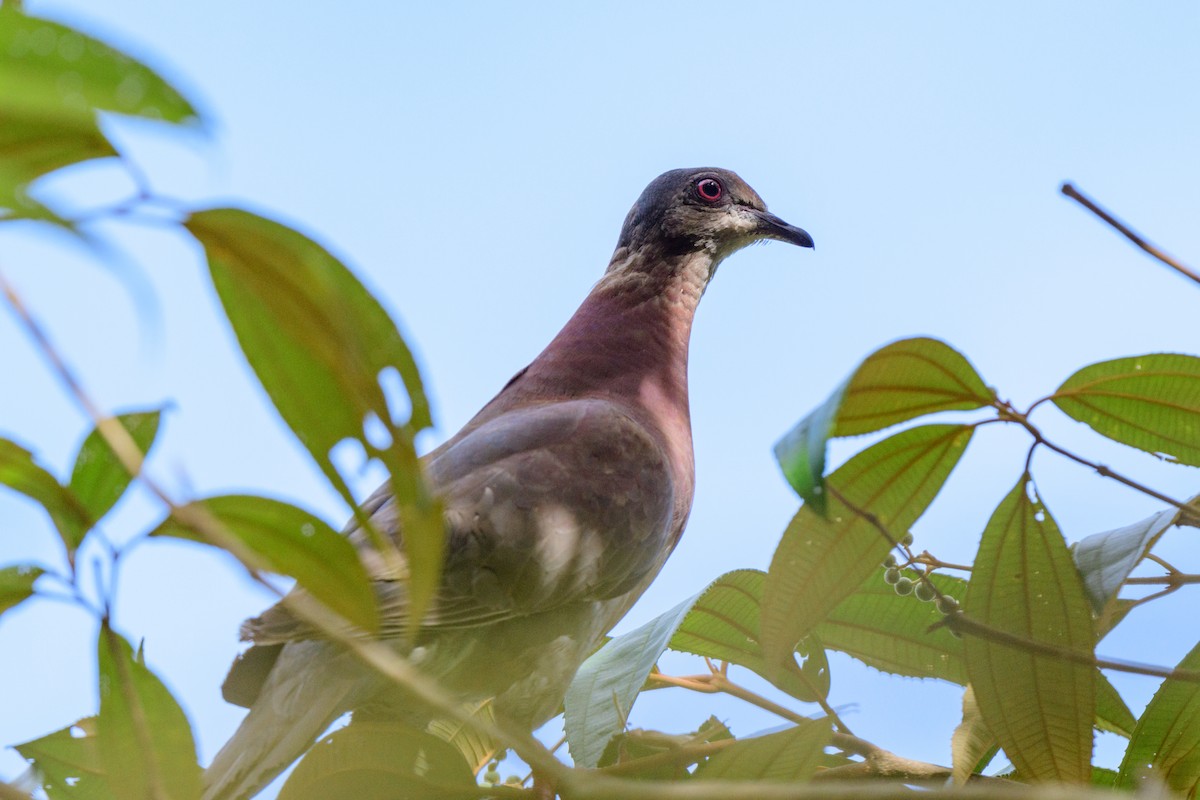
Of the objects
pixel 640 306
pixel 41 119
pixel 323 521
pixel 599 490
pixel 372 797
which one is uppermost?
pixel 640 306

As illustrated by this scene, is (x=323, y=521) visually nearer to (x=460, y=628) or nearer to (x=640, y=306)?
(x=460, y=628)

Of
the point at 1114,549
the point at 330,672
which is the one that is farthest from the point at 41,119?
the point at 330,672

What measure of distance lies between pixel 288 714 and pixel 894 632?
0.94 metres

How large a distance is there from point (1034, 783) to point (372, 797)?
765mm

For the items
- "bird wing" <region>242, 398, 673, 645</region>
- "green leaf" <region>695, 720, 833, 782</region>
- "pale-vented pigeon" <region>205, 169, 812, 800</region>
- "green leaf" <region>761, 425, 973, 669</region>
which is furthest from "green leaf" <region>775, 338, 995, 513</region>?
"bird wing" <region>242, 398, 673, 645</region>

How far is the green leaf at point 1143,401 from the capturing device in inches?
45.8

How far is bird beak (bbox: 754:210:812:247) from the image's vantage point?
9.81 ft

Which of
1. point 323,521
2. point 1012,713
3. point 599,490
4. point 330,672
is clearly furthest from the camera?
point 599,490

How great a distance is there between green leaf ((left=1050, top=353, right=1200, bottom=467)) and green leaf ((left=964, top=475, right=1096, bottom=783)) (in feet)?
0.38

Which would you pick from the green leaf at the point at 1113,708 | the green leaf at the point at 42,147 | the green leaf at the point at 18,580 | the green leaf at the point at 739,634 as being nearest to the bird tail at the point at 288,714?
the green leaf at the point at 739,634

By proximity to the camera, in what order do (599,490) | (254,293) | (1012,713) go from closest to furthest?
(254,293), (1012,713), (599,490)

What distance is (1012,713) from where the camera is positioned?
1.22m

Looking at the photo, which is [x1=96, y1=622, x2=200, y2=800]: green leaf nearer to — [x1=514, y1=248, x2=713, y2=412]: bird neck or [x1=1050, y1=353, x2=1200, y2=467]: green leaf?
[x1=1050, y1=353, x2=1200, y2=467]: green leaf

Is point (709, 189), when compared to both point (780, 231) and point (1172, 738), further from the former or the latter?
point (1172, 738)
